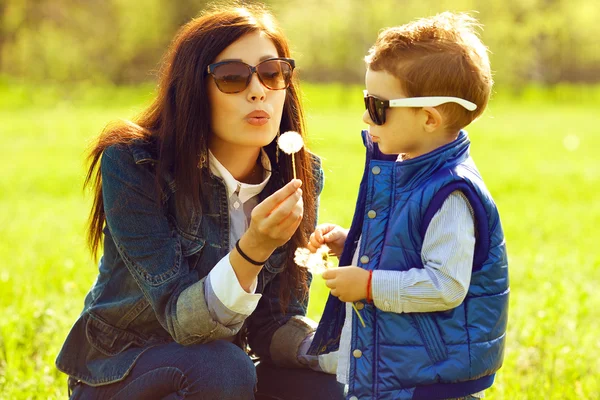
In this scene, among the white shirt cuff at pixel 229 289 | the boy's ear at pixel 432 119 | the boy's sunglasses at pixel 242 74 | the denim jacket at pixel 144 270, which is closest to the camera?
the boy's ear at pixel 432 119

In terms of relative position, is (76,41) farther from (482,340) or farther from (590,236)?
(482,340)

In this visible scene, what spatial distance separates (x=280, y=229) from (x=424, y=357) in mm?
585

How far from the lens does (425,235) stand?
2.52 metres

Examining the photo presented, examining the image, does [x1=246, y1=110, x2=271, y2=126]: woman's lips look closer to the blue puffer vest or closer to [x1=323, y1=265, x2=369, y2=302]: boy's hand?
the blue puffer vest

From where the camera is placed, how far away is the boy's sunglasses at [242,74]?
2955 millimetres

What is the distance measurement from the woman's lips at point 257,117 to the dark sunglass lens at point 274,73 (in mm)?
100

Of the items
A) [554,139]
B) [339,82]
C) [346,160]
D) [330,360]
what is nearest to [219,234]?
[330,360]

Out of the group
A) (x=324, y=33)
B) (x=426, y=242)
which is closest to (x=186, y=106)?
(x=426, y=242)

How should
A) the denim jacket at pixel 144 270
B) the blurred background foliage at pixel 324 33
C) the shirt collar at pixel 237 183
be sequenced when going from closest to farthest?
the denim jacket at pixel 144 270
the shirt collar at pixel 237 183
the blurred background foliage at pixel 324 33

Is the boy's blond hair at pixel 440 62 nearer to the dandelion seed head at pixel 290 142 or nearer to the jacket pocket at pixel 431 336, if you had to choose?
the dandelion seed head at pixel 290 142

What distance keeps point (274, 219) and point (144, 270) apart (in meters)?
0.58

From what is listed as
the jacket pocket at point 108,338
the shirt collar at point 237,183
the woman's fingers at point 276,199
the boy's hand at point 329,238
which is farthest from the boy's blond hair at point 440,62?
the jacket pocket at point 108,338

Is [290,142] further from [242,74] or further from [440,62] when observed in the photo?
[440,62]

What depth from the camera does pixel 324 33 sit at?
45.6 metres
